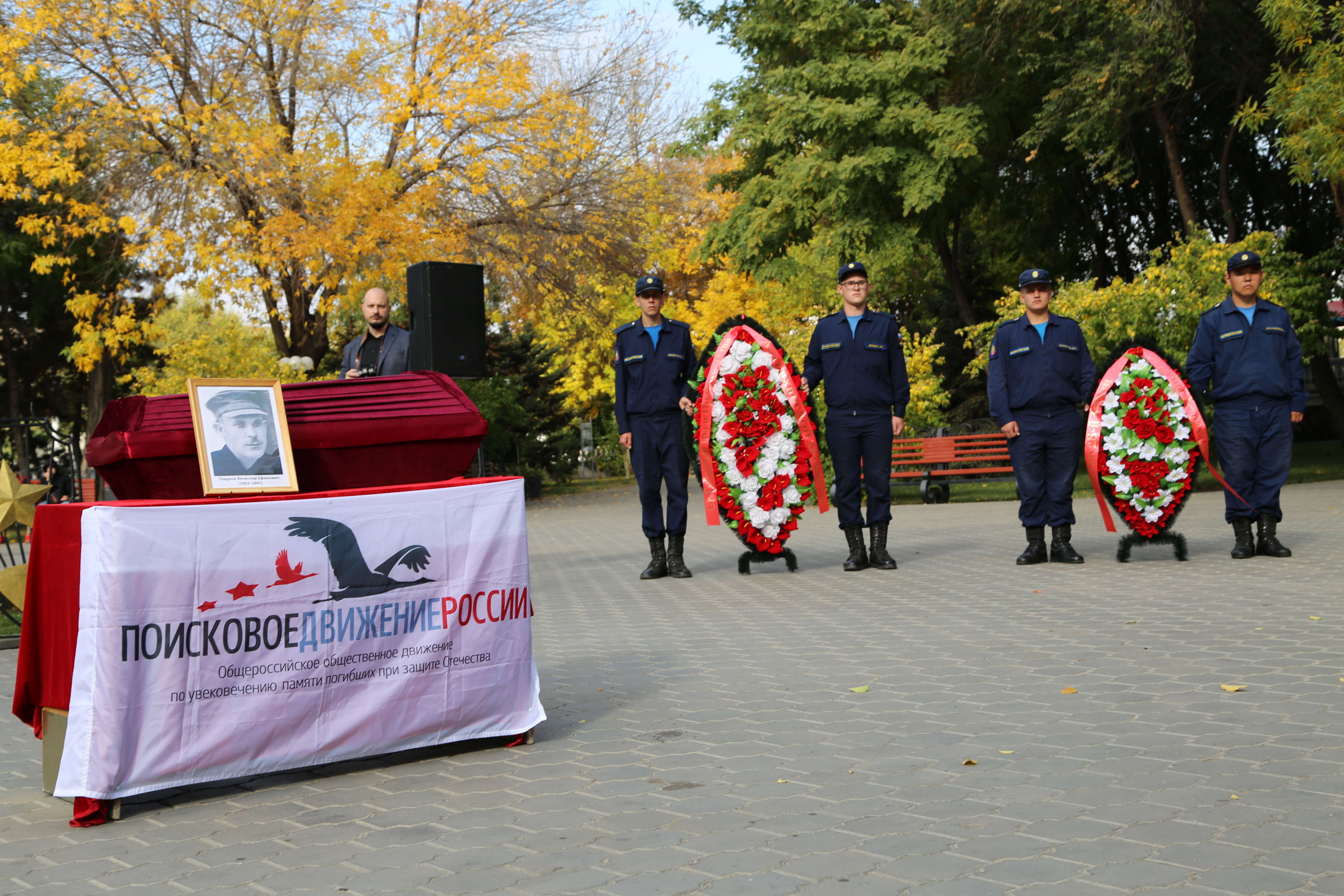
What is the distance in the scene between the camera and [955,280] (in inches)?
1096

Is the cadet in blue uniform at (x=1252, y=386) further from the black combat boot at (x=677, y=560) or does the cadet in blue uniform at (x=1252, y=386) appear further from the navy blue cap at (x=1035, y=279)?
the black combat boot at (x=677, y=560)

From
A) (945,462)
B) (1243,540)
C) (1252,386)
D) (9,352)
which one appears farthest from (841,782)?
(9,352)

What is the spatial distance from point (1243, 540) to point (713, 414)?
167 inches

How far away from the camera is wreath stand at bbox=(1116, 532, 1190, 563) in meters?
9.26

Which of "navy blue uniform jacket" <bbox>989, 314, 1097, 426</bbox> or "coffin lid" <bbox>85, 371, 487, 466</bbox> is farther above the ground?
"navy blue uniform jacket" <bbox>989, 314, 1097, 426</bbox>

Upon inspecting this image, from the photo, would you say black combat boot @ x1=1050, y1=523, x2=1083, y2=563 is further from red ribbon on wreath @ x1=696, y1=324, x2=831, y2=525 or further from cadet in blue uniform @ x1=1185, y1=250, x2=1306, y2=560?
red ribbon on wreath @ x1=696, y1=324, x2=831, y2=525

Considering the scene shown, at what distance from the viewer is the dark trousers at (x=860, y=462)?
9.64 m

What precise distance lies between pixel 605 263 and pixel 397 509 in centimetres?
2040

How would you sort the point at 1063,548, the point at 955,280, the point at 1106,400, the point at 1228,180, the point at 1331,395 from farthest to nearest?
the point at 955,280, the point at 1331,395, the point at 1228,180, the point at 1063,548, the point at 1106,400

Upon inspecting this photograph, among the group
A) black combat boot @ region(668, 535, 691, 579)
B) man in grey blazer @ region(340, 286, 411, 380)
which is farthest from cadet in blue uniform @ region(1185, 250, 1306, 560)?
man in grey blazer @ region(340, 286, 411, 380)

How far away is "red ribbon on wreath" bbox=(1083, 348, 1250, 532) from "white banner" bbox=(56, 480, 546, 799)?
578cm

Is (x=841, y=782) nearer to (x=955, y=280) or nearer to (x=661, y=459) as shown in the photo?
(x=661, y=459)

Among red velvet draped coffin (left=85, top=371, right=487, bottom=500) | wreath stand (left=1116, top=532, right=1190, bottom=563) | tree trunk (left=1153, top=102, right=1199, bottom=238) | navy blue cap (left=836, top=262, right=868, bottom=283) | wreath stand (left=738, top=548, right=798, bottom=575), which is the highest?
tree trunk (left=1153, top=102, right=1199, bottom=238)

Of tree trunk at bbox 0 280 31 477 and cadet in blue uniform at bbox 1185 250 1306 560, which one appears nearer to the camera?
cadet in blue uniform at bbox 1185 250 1306 560
